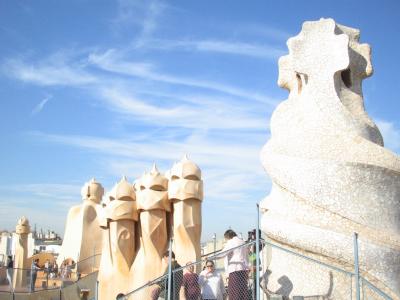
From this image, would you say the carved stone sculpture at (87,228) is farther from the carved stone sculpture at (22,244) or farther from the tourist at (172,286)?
the tourist at (172,286)

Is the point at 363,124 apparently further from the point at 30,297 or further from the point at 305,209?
the point at 30,297

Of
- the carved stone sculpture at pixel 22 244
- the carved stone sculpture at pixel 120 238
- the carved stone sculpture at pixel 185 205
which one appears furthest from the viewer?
the carved stone sculpture at pixel 22 244

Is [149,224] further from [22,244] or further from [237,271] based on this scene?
[22,244]

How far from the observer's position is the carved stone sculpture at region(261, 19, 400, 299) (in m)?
5.31

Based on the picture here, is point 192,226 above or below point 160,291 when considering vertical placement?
above

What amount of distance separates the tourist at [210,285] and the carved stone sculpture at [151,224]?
4.28 m

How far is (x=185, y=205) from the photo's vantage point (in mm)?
10227

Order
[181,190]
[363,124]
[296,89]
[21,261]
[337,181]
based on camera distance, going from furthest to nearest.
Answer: [21,261], [181,190], [296,89], [363,124], [337,181]

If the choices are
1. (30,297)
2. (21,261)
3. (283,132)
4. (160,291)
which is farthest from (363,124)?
(21,261)

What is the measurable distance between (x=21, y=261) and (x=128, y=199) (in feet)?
24.8

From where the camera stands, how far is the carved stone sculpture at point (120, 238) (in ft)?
34.8

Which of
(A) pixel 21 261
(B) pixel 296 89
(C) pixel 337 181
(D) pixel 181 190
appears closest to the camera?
(C) pixel 337 181

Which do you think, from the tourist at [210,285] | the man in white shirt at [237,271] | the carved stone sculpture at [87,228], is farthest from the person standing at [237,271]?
the carved stone sculpture at [87,228]

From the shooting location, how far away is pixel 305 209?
555 centimetres
